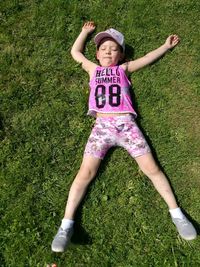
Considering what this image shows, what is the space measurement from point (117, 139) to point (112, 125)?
0.68ft

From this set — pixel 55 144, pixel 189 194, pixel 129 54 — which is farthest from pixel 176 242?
pixel 129 54

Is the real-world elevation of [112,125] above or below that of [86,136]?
above

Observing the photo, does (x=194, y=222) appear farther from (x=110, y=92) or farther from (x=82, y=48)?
(x=82, y=48)

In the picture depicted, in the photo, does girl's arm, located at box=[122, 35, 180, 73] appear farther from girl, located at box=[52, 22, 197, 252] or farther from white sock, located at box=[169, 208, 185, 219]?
white sock, located at box=[169, 208, 185, 219]

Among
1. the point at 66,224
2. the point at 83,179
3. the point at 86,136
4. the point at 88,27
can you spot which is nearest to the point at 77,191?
the point at 83,179

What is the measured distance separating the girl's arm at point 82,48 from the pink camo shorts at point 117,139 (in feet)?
3.14

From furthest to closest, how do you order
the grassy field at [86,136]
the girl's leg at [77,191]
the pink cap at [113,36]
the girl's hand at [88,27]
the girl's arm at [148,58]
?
the girl's hand at [88,27] < the girl's arm at [148,58] < the pink cap at [113,36] < the grassy field at [86,136] < the girl's leg at [77,191]

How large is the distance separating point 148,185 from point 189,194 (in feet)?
1.88

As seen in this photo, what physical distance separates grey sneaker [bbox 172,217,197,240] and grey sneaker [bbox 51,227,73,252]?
140cm

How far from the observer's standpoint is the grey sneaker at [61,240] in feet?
17.3

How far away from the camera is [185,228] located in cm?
534

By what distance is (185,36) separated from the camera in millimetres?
6402

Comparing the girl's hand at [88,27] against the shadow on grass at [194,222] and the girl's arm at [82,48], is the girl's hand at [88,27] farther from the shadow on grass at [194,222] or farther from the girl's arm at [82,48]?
the shadow on grass at [194,222]

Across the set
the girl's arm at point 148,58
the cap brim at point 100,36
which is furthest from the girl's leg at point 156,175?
the cap brim at point 100,36
